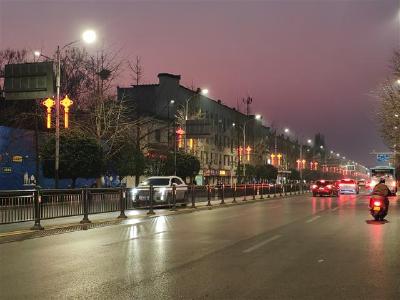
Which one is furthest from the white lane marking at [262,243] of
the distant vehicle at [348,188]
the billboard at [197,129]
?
the distant vehicle at [348,188]

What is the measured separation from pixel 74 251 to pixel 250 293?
6.09 meters

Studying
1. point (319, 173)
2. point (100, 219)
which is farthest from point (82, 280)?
point (319, 173)

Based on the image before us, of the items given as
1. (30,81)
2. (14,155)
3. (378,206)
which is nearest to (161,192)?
(30,81)

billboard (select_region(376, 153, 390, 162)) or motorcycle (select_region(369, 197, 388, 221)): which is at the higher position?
billboard (select_region(376, 153, 390, 162))

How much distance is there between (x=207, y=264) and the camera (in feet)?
35.4

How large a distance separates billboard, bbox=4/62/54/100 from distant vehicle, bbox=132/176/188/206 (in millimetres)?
6017

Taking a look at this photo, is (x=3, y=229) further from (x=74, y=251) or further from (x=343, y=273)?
(x=343, y=273)

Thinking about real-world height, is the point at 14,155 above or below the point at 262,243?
above

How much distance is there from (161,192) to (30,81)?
27.6 ft

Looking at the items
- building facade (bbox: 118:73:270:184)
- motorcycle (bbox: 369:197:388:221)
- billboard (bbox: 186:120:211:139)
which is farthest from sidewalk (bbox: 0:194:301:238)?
building facade (bbox: 118:73:270:184)

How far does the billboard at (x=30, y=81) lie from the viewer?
2388cm

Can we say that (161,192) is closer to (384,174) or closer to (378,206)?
(378,206)

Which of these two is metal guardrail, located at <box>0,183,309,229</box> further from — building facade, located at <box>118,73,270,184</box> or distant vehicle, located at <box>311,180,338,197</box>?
distant vehicle, located at <box>311,180,338,197</box>

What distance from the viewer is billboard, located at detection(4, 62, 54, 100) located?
23.9 metres
